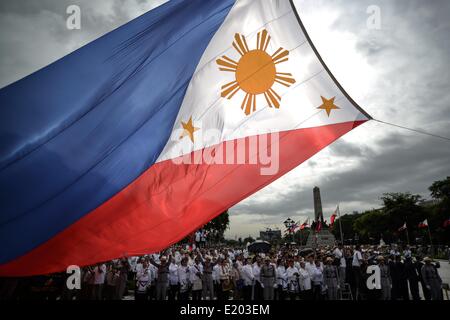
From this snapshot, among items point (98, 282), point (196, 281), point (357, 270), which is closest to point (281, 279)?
point (357, 270)

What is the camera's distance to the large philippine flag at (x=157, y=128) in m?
3.92

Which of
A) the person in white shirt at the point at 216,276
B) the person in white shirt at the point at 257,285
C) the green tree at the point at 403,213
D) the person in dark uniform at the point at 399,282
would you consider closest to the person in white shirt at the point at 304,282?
the person in white shirt at the point at 257,285

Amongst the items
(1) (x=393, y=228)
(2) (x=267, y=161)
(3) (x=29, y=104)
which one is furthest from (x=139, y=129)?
(1) (x=393, y=228)

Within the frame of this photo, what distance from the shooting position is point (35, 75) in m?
4.07

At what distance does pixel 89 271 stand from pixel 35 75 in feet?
39.9

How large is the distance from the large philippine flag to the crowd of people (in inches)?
423

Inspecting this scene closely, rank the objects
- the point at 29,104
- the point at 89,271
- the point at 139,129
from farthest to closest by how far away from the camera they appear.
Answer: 1. the point at 89,271
2. the point at 139,129
3. the point at 29,104

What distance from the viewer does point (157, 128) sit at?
14.8 ft

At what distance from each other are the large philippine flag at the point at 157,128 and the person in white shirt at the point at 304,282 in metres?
12.3

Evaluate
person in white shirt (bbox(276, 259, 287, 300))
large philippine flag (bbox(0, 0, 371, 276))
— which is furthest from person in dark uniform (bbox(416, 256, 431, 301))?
large philippine flag (bbox(0, 0, 371, 276))

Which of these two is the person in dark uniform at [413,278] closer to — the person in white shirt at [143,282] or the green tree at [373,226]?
the person in white shirt at [143,282]

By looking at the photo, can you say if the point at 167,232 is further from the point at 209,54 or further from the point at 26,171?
the point at 209,54

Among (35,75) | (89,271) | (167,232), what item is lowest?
(89,271)

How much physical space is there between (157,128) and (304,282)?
13.2 metres
